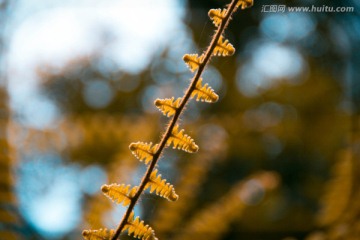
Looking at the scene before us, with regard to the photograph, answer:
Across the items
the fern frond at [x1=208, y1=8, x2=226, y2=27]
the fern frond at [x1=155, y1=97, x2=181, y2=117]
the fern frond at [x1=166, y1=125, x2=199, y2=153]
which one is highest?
the fern frond at [x1=208, y1=8, x2=226, y2=27]

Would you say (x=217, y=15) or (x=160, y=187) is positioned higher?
(x=217, y=15)

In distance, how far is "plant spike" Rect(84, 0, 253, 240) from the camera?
0.50 metres

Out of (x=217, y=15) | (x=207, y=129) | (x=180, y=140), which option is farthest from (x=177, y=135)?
(x=207, y=129)

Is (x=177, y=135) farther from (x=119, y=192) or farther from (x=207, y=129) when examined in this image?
(x=207, y=129)

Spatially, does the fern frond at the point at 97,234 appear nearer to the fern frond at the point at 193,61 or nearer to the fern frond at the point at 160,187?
the fern frond at the point at 160,187

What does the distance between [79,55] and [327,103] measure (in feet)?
3.44

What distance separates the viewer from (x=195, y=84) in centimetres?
51

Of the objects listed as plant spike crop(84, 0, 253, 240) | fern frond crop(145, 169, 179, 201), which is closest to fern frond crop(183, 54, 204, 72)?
plant spike crop(84, 0, 253, 240)

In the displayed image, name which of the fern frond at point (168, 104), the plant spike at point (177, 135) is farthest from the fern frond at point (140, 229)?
the fern frond at point (168, 104)

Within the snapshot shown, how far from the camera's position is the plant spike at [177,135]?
50cm

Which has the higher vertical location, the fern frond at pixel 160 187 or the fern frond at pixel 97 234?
the fern frond at pixel 160 187

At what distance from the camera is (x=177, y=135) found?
0.54 meters

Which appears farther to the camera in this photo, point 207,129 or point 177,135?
point 207,129

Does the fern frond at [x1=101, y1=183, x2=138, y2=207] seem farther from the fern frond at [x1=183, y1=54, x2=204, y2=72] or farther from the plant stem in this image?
the fern frond at [x1=183, y1=54, x2=204, y2=72]
